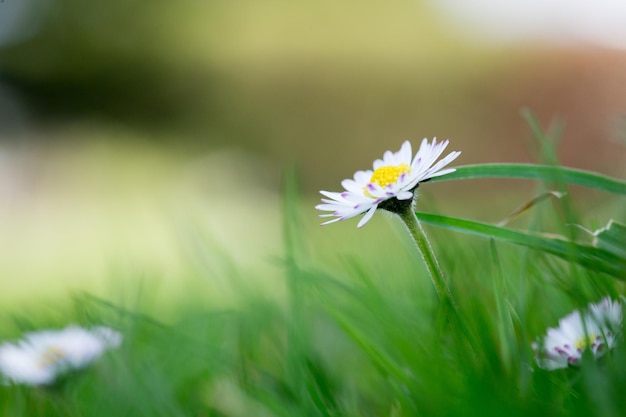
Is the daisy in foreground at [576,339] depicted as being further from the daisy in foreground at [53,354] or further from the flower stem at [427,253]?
the daisy in foreground at [53,354]

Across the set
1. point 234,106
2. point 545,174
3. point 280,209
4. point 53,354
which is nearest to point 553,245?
point 545,174

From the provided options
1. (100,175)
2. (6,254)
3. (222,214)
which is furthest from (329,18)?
(6,254)

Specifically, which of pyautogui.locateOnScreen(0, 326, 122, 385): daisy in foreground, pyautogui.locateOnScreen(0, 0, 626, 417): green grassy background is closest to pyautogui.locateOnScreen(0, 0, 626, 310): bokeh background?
pyautogui.locateOnScreen(0, 0, 626, 417): green grassy background

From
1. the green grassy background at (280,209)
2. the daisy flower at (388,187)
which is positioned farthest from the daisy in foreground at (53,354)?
the daisy flower at (388,187)

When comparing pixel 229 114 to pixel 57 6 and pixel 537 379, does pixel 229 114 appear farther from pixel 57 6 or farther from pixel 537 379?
pixel 537 379

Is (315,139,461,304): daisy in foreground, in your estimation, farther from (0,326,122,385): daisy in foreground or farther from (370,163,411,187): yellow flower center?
(0,326,122,385): daisy in foreground

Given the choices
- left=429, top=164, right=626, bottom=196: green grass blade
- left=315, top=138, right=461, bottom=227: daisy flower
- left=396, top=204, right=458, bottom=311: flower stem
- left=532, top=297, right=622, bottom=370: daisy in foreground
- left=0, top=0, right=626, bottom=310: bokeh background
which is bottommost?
left=532, top=297, right=622, bottom=370: daisy in foreground
